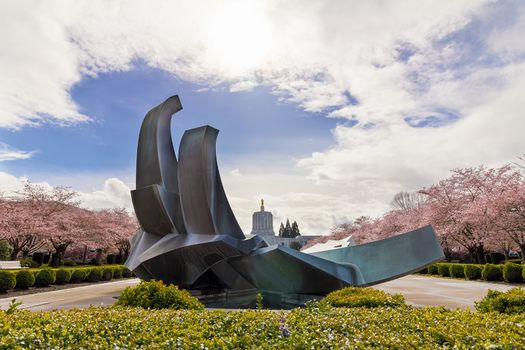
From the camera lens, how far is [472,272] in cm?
2255

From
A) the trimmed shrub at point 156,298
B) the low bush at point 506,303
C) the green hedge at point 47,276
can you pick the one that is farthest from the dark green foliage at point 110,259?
the low bush at point 506,303

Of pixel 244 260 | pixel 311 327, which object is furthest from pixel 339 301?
pixel 244 260

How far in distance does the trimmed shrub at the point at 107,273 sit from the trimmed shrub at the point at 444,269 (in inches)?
927

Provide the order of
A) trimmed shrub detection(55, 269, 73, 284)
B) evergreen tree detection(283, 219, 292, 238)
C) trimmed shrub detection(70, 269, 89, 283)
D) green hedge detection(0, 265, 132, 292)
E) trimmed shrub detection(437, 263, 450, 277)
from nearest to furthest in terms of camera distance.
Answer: green hedge detection(0, 265, 132, 292) < trimmed shrub detection(55, 269, 73, 284) < trimmed shrub detection(70, 269, 89, 283) < trimmed shrub detection(437, 263, 450, 277) < evergreen tree detection(283, 219, 292, 238)

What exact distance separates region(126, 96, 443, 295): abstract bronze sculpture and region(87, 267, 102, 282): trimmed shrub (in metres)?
10.9

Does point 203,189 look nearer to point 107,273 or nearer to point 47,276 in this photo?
point 47,276

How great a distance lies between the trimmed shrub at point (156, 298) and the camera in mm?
6971

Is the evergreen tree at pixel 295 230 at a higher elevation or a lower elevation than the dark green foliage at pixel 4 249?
higher

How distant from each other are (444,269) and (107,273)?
77.8 ft

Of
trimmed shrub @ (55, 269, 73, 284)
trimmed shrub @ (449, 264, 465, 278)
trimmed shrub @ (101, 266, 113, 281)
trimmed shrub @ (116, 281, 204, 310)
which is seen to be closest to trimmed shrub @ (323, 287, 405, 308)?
trimmed shrub @ (116, 281, 204, 310)

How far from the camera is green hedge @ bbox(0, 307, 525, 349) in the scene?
366 centimetres

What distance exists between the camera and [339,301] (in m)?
7.50

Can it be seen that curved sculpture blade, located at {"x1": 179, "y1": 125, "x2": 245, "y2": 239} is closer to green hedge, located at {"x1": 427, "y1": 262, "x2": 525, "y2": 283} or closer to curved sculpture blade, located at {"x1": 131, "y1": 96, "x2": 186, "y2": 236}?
curved sculpture blade, located at {"x1": 131, "y1": 96, "x2": 186, "y2": 236}

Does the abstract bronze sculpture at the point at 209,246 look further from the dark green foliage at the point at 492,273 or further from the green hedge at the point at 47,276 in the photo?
the dark green foliage at the point at 492,273
